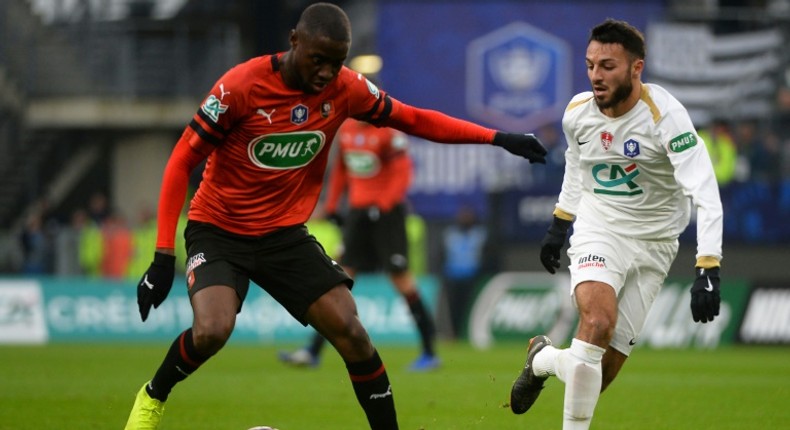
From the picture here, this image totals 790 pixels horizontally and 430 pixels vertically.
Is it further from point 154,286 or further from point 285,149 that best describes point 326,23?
point 154,286

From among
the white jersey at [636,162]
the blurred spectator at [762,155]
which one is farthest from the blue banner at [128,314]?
the white jersey at [636,162]

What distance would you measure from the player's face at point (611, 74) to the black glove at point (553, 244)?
889 millimetres

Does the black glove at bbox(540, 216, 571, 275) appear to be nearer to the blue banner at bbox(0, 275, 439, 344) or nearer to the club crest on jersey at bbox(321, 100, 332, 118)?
the club crest on jersey at bbox(321, 100, 332, 118)

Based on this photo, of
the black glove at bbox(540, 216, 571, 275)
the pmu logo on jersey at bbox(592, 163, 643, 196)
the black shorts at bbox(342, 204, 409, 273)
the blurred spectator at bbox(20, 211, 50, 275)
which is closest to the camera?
the pmu logo on jersey at bbox(592, 163, 643, 196)

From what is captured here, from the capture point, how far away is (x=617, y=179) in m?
7.58

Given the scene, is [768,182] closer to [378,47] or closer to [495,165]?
[495,165]

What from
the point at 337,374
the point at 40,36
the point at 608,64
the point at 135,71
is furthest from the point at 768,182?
the point at 40,36

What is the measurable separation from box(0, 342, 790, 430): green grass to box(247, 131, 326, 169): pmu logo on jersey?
2.07 meters

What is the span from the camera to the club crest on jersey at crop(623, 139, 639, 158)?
7402 millimetres

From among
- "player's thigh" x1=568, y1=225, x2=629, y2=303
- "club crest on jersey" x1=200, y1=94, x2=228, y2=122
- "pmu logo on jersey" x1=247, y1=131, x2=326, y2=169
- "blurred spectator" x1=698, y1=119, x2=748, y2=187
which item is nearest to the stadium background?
"blurred spectator" x1=698, y1=119, x2=748, y2=187

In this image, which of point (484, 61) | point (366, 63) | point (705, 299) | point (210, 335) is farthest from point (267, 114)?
point (366, 63)

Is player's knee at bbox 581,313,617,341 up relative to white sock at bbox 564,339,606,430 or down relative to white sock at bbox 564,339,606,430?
up

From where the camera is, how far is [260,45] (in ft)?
101

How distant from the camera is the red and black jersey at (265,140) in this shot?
7.19 meters
